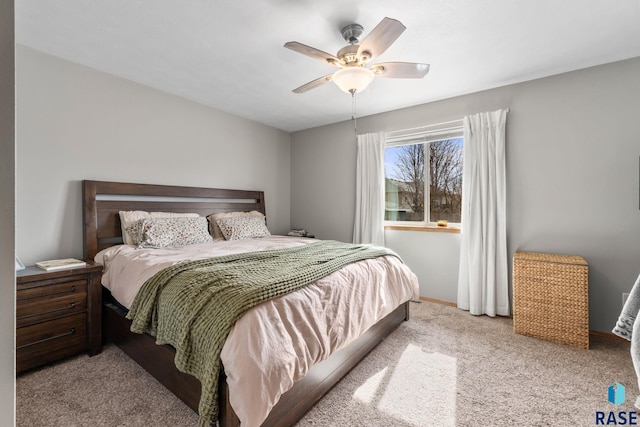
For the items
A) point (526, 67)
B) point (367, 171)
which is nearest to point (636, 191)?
point (526, 67)

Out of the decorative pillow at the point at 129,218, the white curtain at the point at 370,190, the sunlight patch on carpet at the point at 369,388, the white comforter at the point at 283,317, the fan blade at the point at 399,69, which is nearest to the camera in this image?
the white comforter at the point at 283,317

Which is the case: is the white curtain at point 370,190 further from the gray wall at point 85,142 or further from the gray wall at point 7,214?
the gray wall at point 7,214

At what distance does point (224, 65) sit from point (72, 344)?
260cm

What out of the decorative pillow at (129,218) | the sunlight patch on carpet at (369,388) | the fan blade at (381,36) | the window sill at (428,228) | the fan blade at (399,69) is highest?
the fan blade at (381,36)

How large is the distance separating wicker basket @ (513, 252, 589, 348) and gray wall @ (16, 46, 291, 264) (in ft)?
11.8

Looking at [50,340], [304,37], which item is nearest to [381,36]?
[304,37]

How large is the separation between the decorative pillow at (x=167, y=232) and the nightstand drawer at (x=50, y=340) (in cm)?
75

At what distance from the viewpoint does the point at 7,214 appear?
0.72 m

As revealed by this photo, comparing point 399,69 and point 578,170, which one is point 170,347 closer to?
point 399,69

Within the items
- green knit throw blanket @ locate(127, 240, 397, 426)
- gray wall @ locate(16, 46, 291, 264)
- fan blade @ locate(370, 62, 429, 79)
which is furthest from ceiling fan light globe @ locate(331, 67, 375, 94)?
gray wall @ locate(16, 46, 291, 264)

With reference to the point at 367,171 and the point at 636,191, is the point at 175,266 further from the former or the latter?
the point at 636,191

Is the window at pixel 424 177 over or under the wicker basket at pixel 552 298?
over

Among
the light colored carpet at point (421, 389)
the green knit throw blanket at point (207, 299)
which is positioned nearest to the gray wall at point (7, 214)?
the green knit throw blanket at point (207, 299)

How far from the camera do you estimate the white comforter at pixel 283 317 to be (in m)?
1.20
